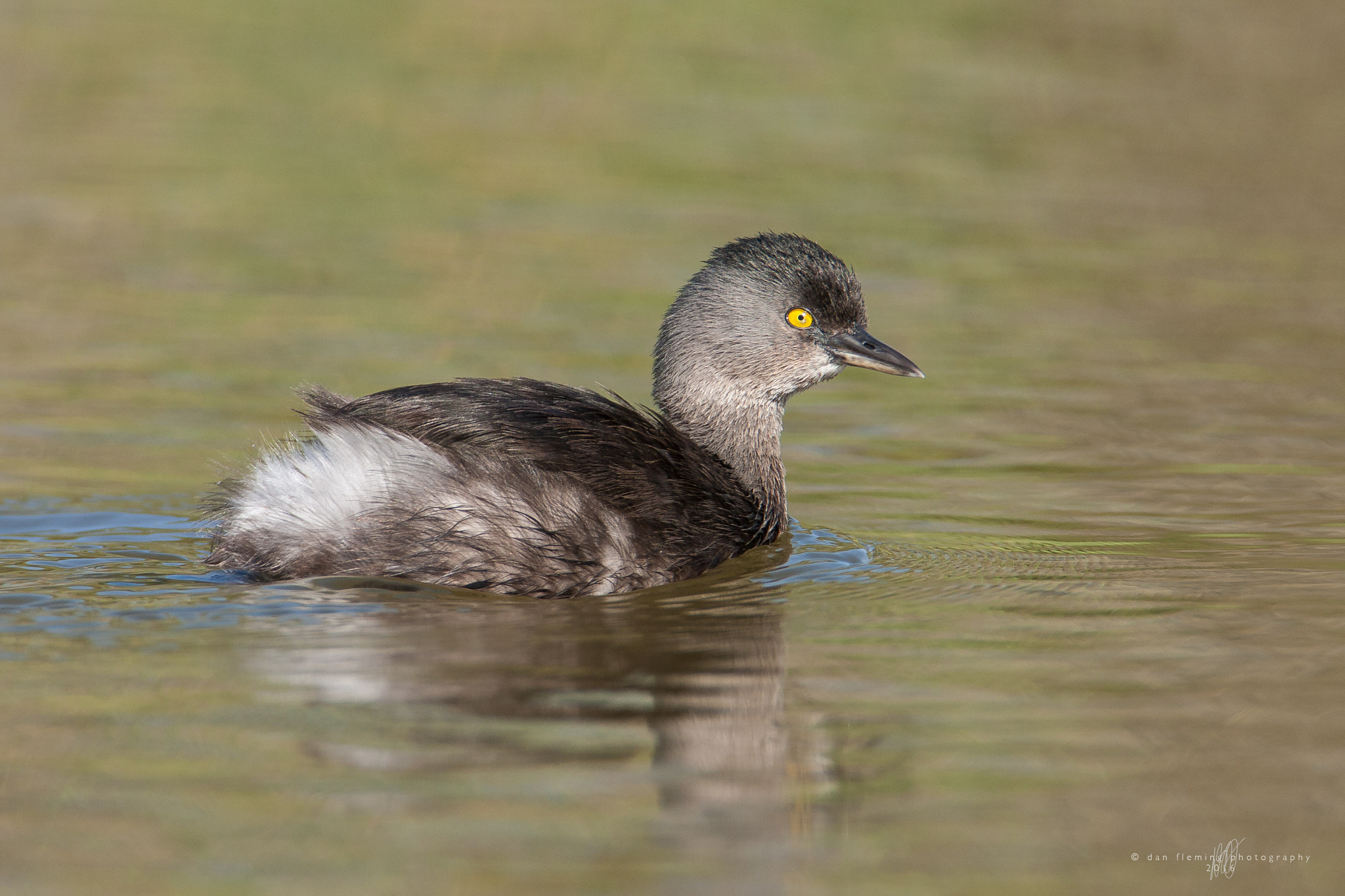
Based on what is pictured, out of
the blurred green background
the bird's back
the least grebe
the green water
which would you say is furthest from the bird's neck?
the blurred green background

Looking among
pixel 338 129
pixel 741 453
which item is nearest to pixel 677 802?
pixel 741 453

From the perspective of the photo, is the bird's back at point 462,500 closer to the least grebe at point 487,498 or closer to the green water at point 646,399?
the least grebe at point 487,498

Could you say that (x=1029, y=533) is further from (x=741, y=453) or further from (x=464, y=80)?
(x=464, y=80)

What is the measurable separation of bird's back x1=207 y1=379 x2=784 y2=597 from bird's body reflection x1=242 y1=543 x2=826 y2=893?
97 mm

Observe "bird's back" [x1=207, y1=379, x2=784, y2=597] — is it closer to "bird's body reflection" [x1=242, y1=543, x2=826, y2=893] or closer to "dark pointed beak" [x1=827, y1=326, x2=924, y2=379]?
"bird's body reflection" [x1=242, y1=543, x2=826, y2=893]

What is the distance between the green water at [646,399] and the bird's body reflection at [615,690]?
0.02 m

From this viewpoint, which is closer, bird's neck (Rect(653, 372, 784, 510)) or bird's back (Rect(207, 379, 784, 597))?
bird's back (Rect(207, 379, 784, 597))

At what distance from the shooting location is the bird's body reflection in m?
4.73

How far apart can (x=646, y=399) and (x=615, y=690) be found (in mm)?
4217

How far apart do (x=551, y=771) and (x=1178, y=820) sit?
1643mm

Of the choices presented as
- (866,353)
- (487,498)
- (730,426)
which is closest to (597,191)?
(866,353)

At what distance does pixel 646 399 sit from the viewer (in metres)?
9.64

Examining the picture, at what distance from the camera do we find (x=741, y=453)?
25.0ft

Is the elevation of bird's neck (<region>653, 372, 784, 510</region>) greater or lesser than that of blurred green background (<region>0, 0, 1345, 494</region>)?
lesser
